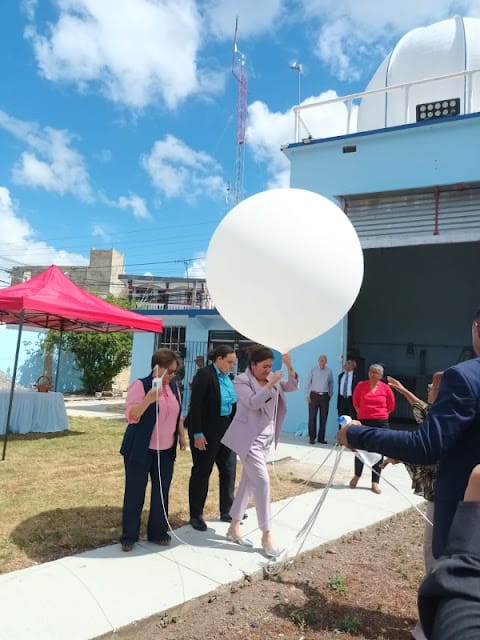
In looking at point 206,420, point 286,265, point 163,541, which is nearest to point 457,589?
point 286,265

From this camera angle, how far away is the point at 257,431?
4.12m

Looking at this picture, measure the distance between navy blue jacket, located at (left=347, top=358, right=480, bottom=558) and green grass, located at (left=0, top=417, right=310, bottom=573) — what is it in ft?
9.53

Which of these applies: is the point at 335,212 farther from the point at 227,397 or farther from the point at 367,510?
the point at 367,510

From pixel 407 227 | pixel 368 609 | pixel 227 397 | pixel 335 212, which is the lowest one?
pixel 368 609

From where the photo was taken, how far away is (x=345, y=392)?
9.81 m

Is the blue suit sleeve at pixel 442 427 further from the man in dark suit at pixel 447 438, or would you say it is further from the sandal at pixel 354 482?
the sandal at pixel 354 482

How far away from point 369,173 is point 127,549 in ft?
29.7

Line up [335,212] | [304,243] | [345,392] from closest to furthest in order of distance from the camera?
[304,243], [335,212], [345,392]

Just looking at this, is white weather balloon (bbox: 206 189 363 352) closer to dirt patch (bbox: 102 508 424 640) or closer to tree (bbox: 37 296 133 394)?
dirt patch (bbox: 102 508 424 640)

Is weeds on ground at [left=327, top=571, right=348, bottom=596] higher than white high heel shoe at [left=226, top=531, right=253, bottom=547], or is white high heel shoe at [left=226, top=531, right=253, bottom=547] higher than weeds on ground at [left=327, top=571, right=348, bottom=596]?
white high heel shoe at [left=226, top=531, right=253, bottom=547]

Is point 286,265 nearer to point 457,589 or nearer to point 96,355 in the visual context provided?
point 457,589

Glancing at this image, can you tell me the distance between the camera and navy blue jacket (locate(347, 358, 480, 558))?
1.96m

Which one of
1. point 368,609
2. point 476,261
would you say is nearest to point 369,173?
point 476,261

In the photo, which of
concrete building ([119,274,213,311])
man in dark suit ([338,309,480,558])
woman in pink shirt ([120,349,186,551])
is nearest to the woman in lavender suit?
woman in pink shirt ([120,349,186,551])
